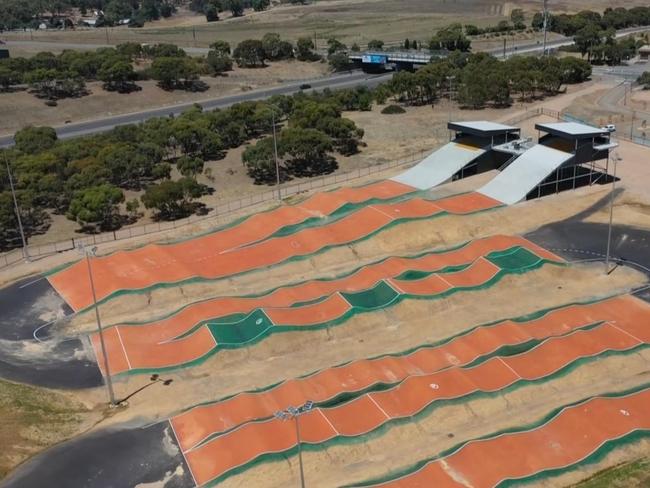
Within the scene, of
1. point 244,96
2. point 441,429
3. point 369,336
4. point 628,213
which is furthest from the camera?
point 244,96

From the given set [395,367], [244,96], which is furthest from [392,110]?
[395,367]

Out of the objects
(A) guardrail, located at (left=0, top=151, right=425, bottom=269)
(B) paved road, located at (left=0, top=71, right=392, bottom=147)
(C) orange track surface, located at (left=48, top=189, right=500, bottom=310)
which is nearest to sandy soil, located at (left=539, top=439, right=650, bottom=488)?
(C) orange track surface, located at (left=48, top=189, right=500, bottom=310)

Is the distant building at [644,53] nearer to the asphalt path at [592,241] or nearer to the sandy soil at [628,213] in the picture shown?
the sandy soil at [628,213]

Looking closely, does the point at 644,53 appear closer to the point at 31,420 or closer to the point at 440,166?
the point at 440,166

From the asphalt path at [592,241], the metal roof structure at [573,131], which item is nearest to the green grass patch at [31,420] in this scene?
the asphalt path at [592,241]

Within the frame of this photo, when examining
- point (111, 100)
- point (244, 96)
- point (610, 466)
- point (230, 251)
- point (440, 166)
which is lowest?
point (610, 466)

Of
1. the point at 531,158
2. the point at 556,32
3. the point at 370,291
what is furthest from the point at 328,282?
the point at 556,32
